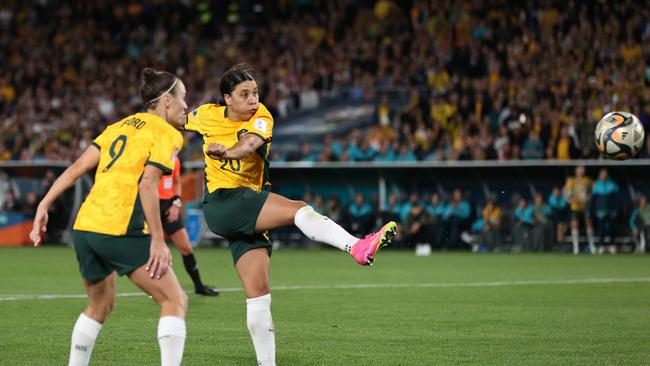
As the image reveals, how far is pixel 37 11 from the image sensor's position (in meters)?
41.8

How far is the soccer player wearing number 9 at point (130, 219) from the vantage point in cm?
673

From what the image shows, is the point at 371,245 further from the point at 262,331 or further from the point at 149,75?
the point at 149,75

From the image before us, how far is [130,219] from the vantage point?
6.80 m

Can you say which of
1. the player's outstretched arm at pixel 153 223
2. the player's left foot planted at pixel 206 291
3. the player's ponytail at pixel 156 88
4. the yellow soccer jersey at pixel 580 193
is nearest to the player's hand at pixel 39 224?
the player's outstretched arm at pixel 153 223

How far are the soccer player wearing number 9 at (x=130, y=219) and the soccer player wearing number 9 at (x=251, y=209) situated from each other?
1102 millimetres

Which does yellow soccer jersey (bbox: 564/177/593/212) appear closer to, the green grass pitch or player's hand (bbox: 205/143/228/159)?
the green grass pitch

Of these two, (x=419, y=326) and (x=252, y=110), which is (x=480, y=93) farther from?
(x=252, y=110)

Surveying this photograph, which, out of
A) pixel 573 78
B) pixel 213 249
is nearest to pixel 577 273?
pixel 573 78

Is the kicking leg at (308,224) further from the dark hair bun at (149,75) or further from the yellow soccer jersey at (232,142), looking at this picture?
the dark hair bun at (149,75)

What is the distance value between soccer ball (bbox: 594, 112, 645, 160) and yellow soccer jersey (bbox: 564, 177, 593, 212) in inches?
482

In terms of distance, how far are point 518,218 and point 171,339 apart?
2095 centimetres

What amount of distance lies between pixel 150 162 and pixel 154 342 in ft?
12.0

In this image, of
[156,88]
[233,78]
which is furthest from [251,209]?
[156,88]

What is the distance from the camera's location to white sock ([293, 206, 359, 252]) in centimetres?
809
